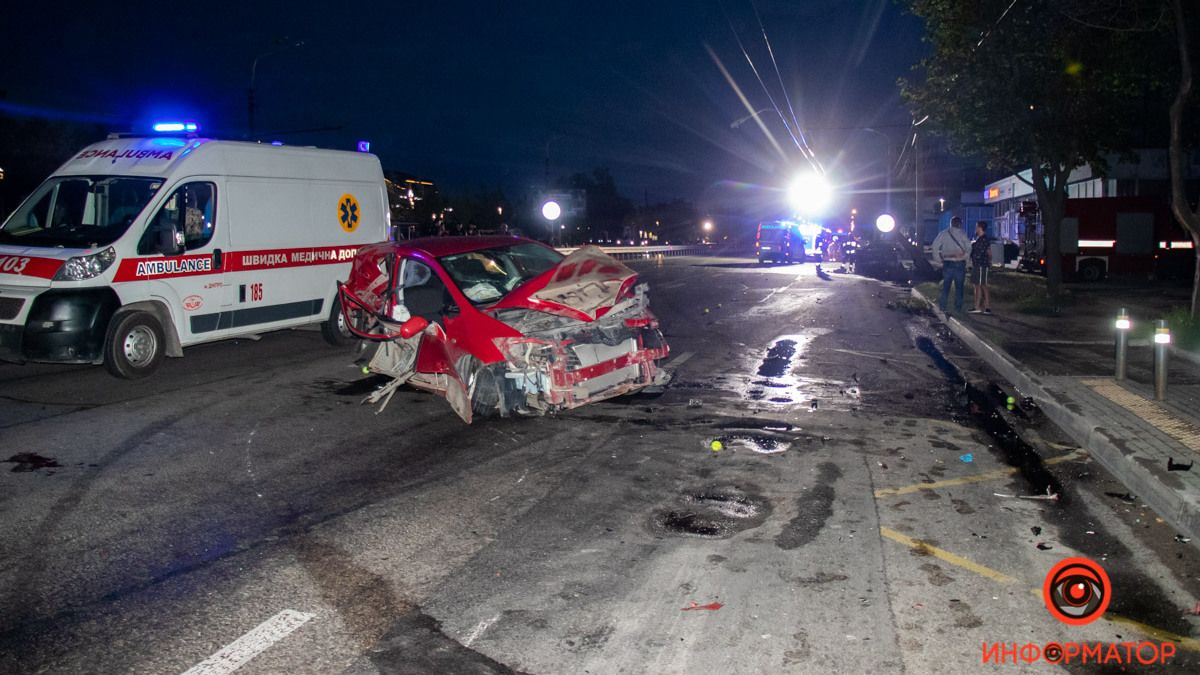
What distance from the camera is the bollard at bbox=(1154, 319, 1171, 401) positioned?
9023 millimetres

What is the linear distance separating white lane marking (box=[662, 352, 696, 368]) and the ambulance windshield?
6.54m

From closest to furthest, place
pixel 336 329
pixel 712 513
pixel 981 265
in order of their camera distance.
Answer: pixel 712 513 → pixel 336 329 → pixel 981 265

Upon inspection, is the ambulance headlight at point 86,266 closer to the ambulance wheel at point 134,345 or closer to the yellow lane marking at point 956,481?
the ambulance wheel at point 134,345

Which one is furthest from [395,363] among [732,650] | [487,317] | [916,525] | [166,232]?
[732,650]

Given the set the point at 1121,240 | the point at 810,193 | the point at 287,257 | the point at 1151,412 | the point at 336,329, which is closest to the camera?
the point at 1151,412

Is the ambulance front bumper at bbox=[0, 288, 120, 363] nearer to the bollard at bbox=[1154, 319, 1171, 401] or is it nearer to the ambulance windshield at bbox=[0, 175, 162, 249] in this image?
A: the ambulance windshield at bbox=[0, 175, 162, 249]

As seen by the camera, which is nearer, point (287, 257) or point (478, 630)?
point (478, 630)

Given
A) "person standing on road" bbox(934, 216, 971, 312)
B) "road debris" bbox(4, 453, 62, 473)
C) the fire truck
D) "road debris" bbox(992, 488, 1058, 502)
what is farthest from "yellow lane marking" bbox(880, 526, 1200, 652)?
the fire truck

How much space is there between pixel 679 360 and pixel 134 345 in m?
6.68

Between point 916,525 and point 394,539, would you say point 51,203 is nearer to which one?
point 394,539

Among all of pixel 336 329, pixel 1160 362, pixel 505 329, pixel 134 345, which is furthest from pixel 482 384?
pixel 1160 362

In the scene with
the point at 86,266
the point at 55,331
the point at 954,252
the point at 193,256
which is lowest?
the point at 55,331

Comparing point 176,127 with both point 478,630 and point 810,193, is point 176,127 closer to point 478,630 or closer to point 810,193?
point 478,630

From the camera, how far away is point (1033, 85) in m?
19.5
